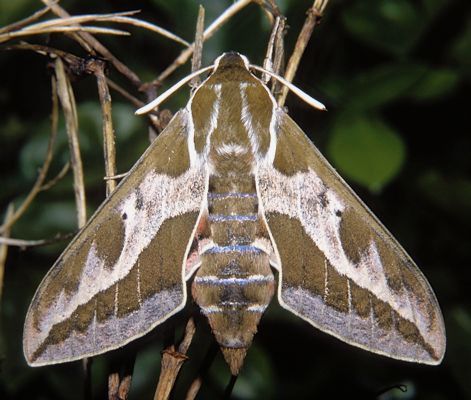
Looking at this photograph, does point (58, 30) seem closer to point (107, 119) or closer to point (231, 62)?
point (107, 119)

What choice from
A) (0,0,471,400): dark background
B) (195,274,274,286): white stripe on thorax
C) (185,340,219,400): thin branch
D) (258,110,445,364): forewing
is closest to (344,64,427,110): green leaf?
(0,0,471,400): dark background

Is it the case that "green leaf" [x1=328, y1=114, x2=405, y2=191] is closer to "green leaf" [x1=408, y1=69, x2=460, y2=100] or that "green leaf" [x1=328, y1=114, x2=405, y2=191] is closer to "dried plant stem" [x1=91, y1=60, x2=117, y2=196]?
"green leaf" [x1=408, y1=69, x2=460, y2=100]

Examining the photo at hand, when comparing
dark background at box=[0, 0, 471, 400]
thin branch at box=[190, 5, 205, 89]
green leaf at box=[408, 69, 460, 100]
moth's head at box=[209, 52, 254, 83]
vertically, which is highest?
thin branch at box=[190, 5, 205, 89]

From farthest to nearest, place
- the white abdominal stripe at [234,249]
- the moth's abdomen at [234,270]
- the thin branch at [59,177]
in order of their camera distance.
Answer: the thin branch at [59,177], the white abdominal stripe at [234,249], the moth's abdomen at [234,270]

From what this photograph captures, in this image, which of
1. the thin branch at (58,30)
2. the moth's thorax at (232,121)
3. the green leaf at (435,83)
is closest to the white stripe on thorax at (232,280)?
the moth's thorax at (232,121)

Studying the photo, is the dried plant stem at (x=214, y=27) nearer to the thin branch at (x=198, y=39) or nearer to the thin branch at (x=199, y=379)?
the thin branch at (x=198, y=39)

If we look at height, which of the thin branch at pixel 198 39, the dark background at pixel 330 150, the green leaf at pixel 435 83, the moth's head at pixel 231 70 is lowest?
the dark background at pixel 330 150

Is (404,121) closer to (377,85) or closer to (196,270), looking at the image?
(377,85)
